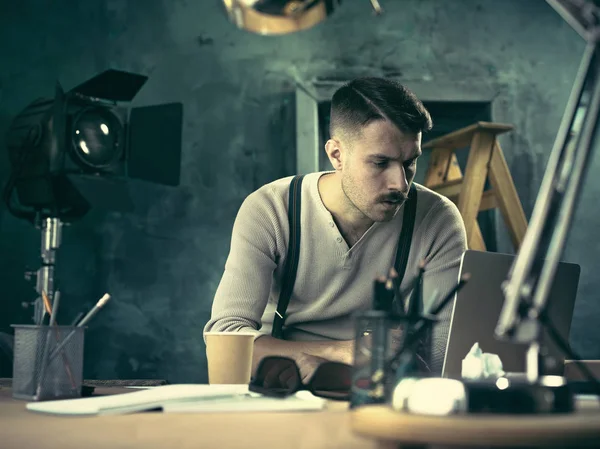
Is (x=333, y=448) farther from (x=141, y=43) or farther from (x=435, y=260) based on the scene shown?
(x=141, y=43)

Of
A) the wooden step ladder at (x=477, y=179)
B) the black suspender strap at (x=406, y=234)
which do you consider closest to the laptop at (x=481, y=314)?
the black suspender strap at (x=406, y=234)

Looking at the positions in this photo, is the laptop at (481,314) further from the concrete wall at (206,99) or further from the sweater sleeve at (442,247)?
the concrete wall at (206,99)

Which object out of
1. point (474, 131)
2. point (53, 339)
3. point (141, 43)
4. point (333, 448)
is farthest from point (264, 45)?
point (333, 448)

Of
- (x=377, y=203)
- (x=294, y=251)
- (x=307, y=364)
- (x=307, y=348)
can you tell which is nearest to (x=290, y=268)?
(x=294, y=251)

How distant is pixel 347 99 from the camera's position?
1.98 meters

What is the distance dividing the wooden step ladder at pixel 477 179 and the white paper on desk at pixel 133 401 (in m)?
2.32

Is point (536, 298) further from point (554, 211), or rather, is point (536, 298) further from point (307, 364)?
point (307, 364)

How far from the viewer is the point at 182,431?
27.5 inches

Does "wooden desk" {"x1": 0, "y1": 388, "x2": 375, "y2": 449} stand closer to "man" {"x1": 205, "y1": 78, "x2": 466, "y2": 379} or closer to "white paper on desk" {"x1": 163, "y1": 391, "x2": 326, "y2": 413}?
"white paper on desk" {"x1": 163, "y1": 391, "x2": 326, "y2": 413}

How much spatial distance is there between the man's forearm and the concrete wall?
6.61 ft

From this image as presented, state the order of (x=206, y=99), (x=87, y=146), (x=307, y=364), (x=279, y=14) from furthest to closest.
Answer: (x=206, y=99) → (x=87, y=146) → (x=307, y=364) → (x=279, y=14)

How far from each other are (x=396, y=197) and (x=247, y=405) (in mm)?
1081

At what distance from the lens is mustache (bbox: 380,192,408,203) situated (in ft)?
6.06

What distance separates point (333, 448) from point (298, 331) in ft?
4.48
